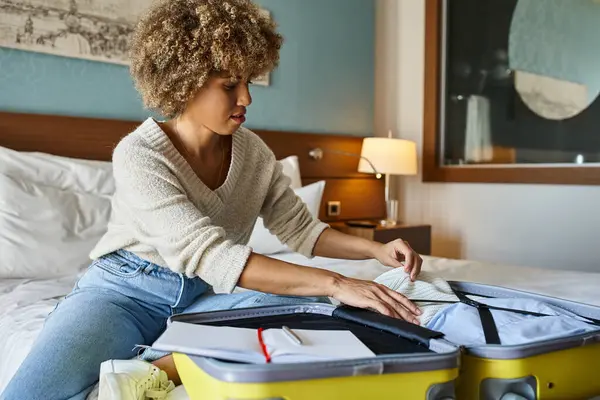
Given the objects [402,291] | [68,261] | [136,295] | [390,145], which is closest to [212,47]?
[136,295]

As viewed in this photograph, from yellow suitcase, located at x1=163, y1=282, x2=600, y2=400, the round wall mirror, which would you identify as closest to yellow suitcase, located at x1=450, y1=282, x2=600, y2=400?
yellow suitcase, located at x1=163, y1=282, x2=600, y2=400

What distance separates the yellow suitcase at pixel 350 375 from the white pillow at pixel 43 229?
1.28m

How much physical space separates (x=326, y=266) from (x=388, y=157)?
43.9 inches

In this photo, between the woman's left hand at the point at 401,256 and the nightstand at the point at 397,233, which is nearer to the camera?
the woman's left hand at the point at 401,256

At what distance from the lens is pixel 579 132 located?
2.97 m

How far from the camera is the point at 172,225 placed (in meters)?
1.24

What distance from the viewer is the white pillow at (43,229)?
6.49 ft

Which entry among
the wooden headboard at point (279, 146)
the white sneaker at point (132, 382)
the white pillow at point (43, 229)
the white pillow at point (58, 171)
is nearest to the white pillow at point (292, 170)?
the wooden headboard at point (279, 146)

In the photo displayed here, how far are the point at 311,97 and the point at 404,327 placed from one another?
2501mm

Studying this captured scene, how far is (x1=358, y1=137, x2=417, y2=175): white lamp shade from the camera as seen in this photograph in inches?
124

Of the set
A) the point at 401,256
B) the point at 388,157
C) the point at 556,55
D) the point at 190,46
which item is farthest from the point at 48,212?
the point at 556,55

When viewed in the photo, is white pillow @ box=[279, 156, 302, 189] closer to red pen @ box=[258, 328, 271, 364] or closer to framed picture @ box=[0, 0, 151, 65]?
framed picture @ box=[0, 0, 151, 65]

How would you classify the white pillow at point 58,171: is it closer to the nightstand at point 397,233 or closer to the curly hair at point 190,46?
the curly hair at point 190,46

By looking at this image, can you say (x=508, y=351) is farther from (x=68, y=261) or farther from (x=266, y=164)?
(x=68, y=261)
